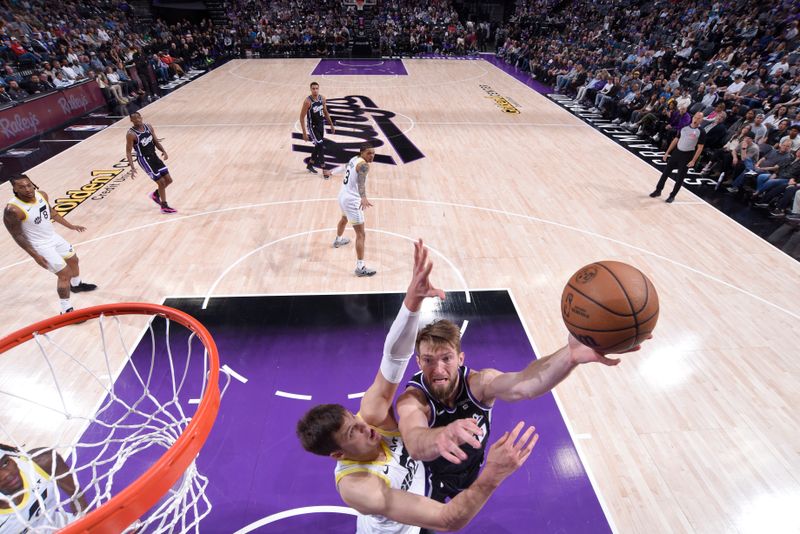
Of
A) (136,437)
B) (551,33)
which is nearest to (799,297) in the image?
(136,437)

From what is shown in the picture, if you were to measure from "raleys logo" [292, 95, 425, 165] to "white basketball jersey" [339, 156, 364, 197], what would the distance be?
4128 millimetres

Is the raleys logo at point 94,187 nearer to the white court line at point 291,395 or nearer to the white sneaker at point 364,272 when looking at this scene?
the white sneaker at point 364,272

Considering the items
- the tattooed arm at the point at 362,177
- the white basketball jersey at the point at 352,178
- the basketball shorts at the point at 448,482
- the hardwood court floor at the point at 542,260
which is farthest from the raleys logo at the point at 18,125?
the basketball shorts at the point at 448,482

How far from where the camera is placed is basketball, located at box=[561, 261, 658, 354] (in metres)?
2.05

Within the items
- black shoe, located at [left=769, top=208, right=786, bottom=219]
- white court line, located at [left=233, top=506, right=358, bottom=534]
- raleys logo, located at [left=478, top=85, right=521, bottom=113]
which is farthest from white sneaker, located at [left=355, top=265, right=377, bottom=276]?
raleys logo, located at [left=478, top=85, right=521, bottom=113]

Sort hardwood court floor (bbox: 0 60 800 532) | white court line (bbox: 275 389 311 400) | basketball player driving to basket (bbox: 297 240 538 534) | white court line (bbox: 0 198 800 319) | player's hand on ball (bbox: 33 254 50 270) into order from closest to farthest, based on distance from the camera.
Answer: basketball player driving to basket (bbox: 297 240 538 534)
hardwood court floor (bbox: 0 60 800 532)
white court line (bbox: 275 389 311 400)
player's hand on ball (bbox: 33 254 50 270)
white court line (bbox: 0 198 800 319)

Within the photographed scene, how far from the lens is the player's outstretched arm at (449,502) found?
1374mm

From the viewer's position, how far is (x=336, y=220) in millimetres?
7059

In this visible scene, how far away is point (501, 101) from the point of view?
1445 cm

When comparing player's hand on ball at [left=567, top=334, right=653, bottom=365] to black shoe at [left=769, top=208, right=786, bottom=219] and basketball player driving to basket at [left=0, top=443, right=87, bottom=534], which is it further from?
black shoe at [left=769, top=208, right=786, bottom=219]

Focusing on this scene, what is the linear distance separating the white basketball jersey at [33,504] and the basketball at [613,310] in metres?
2.63

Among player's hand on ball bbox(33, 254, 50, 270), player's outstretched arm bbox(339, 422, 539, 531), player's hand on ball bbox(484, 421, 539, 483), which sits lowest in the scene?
player's hand on ball bbox(33, 254, 50, 270)

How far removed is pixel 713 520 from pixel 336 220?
571cm

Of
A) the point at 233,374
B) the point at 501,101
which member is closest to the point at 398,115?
the point at 501,101
